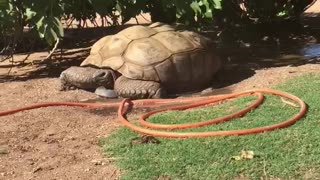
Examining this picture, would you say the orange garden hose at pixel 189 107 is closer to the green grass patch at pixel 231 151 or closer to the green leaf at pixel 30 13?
the green grass patch at pixel 231 151

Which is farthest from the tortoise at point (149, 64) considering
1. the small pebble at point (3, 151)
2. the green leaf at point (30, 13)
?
the small pebble at point (3, 151)

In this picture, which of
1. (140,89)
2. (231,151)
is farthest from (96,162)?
(140,89)

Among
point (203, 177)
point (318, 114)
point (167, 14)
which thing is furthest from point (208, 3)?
point (203, 177)

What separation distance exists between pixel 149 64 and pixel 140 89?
319 mm

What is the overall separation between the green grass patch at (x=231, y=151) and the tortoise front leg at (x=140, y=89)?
1.07 meters

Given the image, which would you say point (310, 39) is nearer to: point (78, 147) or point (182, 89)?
point (182, 89)

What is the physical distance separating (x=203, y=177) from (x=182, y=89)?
3.11 metres

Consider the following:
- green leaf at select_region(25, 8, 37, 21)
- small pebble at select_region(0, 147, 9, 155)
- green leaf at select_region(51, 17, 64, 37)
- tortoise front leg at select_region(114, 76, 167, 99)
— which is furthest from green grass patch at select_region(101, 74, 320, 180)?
green leaf at select_region(25, 8, 37, 21)

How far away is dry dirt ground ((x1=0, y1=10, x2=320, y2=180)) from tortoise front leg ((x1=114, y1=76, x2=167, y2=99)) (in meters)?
0.57

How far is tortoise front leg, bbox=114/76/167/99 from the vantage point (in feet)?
22.4

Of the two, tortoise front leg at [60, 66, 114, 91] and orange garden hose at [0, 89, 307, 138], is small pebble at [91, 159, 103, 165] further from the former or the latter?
tortoise front leg at [60, 66, 114, 91]

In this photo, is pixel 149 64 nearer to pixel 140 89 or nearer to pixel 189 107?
pixel 140 89

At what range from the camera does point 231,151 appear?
4676 mm

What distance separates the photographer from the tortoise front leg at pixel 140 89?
6.84 m
